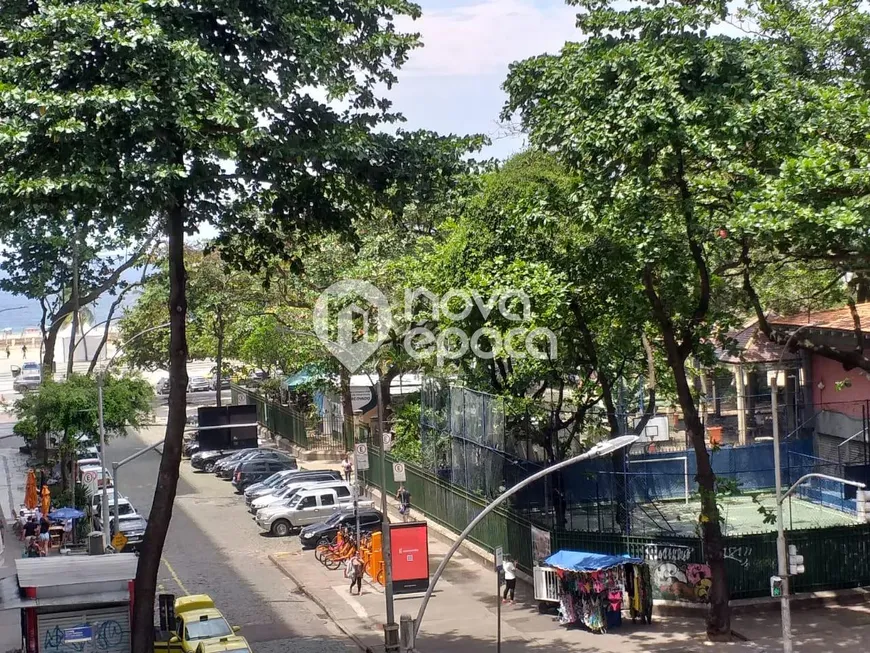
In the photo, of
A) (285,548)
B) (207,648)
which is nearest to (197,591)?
(285,548)

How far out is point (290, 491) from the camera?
3916cm

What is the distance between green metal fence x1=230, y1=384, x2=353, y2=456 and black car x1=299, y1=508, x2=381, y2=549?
1197 centimetres

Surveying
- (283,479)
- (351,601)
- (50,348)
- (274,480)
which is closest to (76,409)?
(274,480)

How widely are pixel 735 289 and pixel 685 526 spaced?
7486 millimetres

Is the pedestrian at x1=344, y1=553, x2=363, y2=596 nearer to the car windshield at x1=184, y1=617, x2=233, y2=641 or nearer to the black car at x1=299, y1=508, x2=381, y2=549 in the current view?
the black car at x1=299, y1=508, x2=381, y2=549

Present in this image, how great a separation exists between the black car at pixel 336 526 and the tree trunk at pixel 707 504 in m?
12.6

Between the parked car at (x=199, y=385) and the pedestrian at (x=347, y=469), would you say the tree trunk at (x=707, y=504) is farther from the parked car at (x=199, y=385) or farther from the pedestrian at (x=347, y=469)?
the parked car at (x=199, y=385)

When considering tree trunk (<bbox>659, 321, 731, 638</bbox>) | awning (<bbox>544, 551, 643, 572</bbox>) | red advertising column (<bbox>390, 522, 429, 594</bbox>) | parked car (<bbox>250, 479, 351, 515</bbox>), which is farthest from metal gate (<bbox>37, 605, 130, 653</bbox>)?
parked car (<bbox>250, 479, 351, 515</bbox>)

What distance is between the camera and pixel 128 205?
1848 centimetres

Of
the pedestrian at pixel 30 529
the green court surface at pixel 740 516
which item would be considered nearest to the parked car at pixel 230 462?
the pedestrian at pixel 30 529

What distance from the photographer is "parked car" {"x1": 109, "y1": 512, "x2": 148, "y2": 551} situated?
116 feet

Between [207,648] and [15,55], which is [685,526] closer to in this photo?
[207,648]

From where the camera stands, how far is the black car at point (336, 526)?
3447 cm

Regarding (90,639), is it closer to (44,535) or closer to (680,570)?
(44,535)
